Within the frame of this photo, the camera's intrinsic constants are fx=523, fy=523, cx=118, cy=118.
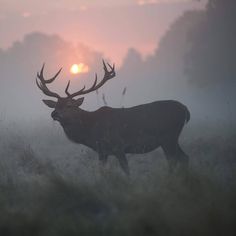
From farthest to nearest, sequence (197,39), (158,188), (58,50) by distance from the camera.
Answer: (58,50) < (197,39) < (158,188)

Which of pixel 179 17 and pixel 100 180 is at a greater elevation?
pixel 179 17

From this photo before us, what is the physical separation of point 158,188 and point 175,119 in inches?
131

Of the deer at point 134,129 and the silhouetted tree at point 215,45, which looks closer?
the deer at point 134,129

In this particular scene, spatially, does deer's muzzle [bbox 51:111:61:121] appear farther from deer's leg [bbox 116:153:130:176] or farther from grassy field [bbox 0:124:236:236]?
deer's leg [bbox 116:153:130:176]

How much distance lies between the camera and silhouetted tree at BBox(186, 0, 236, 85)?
29266 mm

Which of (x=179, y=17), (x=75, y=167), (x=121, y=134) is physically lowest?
(x=75, y=167)

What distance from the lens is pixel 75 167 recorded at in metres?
11.7

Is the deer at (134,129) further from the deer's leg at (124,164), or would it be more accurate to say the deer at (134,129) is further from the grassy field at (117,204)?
the grassy field at (117,204)

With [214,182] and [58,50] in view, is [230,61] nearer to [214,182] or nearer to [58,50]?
[214,182]

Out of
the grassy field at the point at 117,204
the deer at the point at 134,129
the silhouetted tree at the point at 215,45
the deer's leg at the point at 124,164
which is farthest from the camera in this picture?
the silhouetted tree at the point at 215,45

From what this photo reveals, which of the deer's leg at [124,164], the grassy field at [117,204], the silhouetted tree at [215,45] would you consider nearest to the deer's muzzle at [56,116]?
the grassy field at [117,204]

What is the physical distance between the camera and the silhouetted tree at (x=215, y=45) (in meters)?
29.3

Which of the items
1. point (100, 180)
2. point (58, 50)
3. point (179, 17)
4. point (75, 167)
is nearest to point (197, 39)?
point (179, 17)

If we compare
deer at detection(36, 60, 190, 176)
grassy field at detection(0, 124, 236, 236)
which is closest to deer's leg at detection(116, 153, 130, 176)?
deer at detection(36, 60, 190, 176)
